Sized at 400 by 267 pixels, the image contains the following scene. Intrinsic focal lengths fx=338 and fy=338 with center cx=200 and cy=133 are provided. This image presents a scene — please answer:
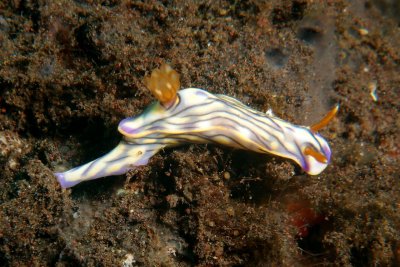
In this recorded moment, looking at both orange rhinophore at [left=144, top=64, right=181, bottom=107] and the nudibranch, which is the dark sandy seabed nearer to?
the nudibranch

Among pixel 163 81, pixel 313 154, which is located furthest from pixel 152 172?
pixel 313 154

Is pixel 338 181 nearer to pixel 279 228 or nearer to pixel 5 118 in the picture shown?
pixel 279 228

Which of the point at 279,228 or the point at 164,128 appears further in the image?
the point at 279,228

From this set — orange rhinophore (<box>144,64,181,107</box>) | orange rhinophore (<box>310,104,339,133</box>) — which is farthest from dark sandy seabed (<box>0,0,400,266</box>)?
orange rhinophore (<box>144,64,181,107</box>)

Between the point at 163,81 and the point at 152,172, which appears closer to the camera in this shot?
the point at 163,81

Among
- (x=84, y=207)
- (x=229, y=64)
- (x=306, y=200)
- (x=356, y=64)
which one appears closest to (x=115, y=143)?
(x=84, y=207)

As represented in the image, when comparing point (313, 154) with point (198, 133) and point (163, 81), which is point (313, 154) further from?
point (163, 81)

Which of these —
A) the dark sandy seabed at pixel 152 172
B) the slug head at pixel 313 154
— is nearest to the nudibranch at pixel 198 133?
the slug head at pixel 313 154
